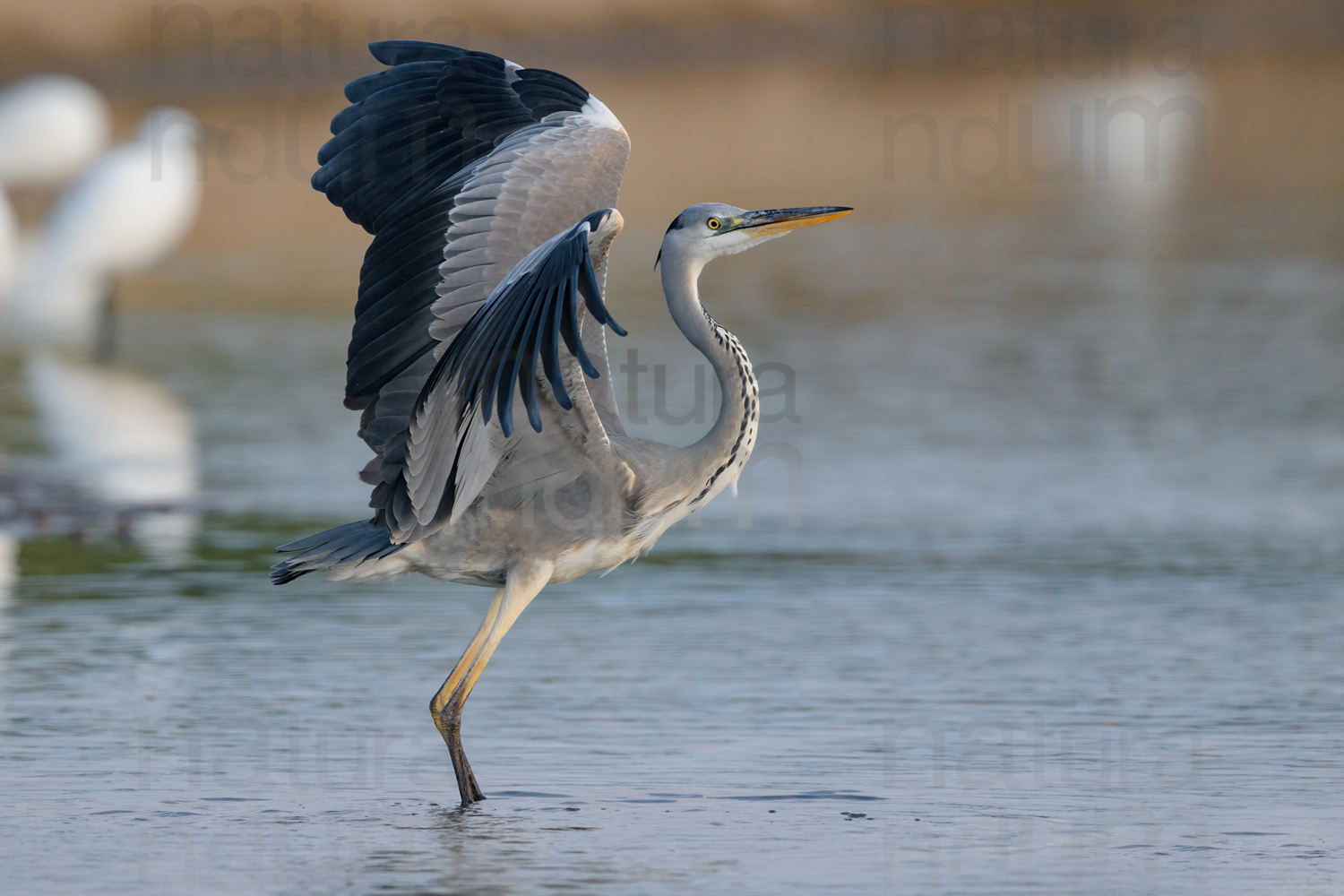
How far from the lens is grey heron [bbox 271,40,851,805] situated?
660cm

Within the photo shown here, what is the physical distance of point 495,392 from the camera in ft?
20.4

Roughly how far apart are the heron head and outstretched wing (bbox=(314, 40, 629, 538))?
246 millimetres

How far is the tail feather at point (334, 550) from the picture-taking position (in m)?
6.76

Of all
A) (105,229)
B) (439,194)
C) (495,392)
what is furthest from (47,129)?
(495,392)

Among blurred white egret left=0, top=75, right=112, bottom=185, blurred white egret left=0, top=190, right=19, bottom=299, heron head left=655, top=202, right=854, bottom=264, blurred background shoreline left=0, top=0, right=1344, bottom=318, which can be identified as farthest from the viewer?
blurred background shoreline left=0, top=0, right=1344, bottom=318

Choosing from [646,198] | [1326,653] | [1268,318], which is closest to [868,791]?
[1326,653]

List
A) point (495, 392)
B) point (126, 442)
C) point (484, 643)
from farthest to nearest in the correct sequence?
point (126, 442)
point (484, 643)
point (495, 392)

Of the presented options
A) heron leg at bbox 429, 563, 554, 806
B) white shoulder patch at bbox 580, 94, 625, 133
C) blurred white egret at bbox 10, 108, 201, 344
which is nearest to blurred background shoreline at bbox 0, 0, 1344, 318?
blurred white egret at bbox 10, 108, 201, 344

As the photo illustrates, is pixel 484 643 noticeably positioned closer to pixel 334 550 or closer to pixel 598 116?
pixel 334 550

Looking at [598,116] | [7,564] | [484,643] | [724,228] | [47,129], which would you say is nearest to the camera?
[484,643]

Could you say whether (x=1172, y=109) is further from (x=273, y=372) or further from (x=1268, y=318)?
(x=273, y=372)

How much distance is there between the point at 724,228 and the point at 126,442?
6002mm

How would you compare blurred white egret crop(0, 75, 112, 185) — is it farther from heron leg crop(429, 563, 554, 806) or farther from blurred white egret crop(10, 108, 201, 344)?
heron leg crop(429, 563, 554, 806)

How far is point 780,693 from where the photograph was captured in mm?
7473
